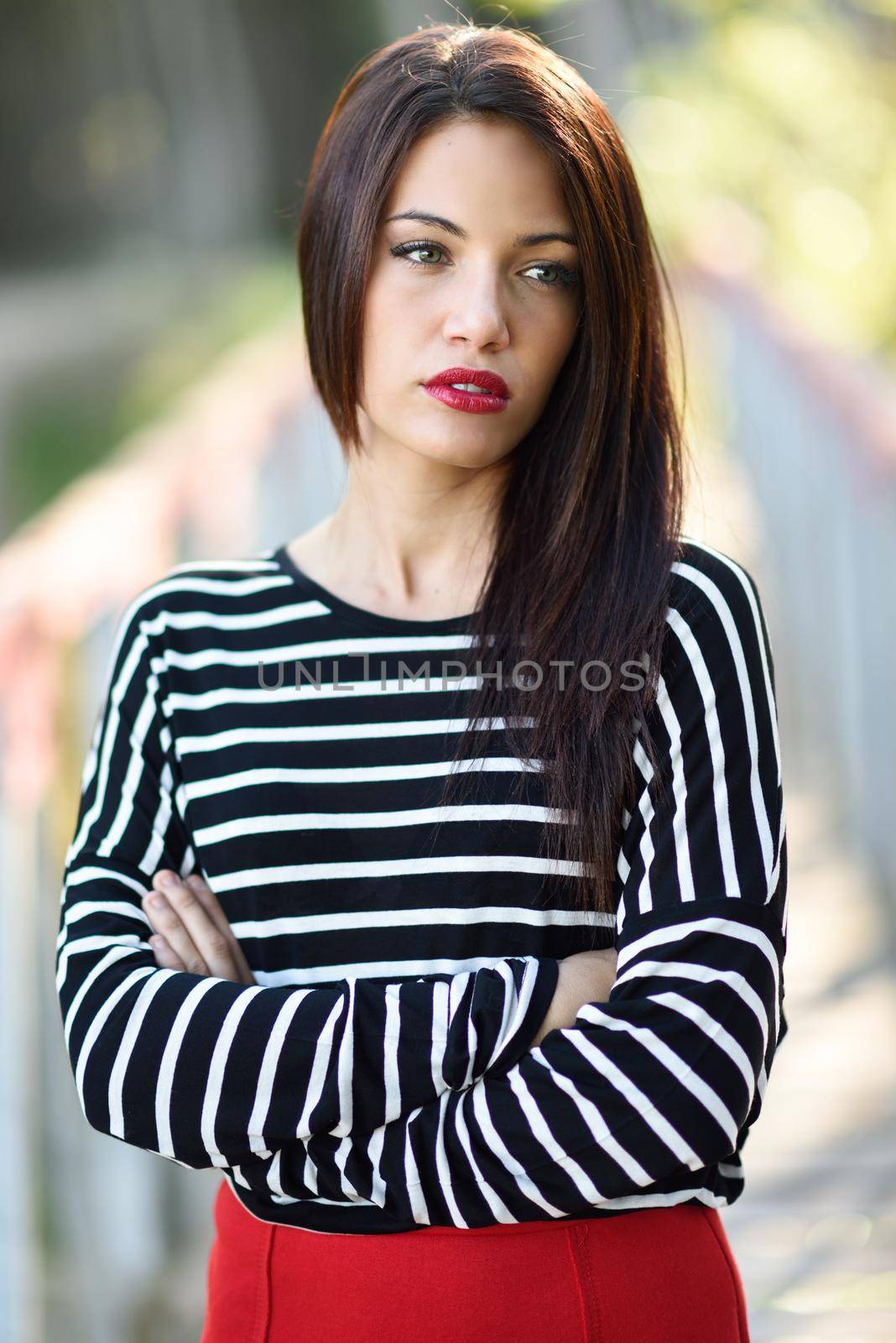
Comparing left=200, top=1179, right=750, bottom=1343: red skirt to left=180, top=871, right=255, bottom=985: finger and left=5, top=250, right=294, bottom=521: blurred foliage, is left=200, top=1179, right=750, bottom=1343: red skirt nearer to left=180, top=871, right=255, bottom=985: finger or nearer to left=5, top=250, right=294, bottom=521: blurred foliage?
left=180, top=871, right=255, bottom=985: finger

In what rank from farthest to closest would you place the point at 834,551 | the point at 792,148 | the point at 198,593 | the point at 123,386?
the point at 123,386
the point at 792,148
the point at 834,551
the point at 198,593

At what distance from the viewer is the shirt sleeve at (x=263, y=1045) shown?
1243 millimetres

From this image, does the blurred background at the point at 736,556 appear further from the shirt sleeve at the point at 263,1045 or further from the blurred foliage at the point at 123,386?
the shirt sleeve at the point at 263,1045

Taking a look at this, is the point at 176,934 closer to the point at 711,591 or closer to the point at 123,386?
the point at 711,591

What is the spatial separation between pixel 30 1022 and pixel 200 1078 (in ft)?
2.48

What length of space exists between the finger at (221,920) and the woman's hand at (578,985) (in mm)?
325

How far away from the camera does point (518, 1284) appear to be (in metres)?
1.25

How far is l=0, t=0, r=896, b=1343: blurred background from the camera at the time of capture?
1.98m

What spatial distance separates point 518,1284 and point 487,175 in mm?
1023

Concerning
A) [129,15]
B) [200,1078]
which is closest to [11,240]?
[129,15]

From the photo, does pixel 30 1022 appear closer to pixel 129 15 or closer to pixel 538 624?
pixel 538 624

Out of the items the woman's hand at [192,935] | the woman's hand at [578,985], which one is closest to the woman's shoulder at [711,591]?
the woman's hand at [578,985]

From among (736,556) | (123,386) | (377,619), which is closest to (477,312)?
(377,619)

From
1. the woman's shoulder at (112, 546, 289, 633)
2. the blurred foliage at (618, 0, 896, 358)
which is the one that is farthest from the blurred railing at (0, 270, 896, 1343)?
the blurred foliage at (618, 0, 896, 358)
